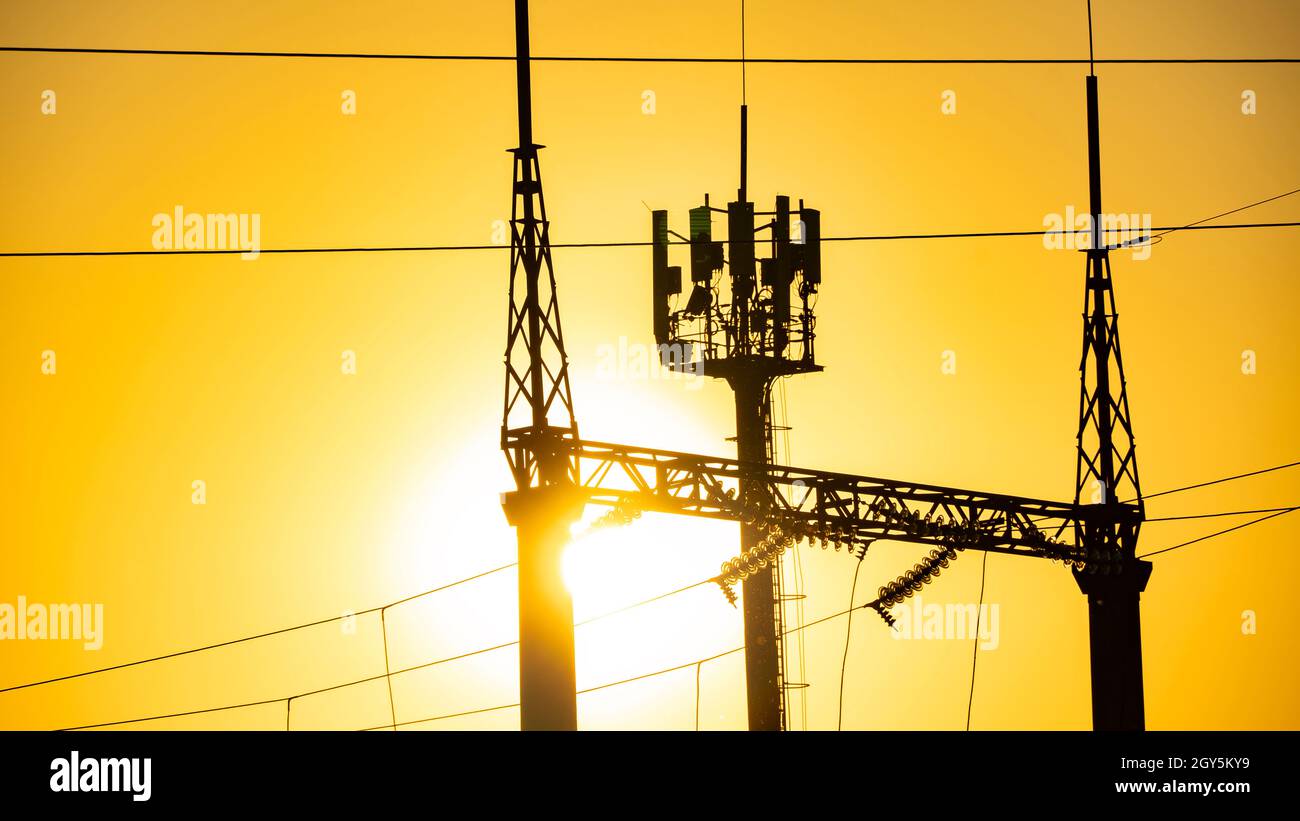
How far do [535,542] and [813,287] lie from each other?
18.6 m

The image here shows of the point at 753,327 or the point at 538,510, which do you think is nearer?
the point at 538,510

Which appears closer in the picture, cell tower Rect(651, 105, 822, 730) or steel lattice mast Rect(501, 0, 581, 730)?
steel lattice mast Rect(501, 0, 581, 730)

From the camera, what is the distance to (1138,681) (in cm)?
3083

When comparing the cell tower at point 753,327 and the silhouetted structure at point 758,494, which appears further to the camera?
the cell tower at point 753,327

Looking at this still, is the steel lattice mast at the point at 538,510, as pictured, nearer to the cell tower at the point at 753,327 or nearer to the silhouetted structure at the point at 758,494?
the silhouetted structure at the point at 758,494

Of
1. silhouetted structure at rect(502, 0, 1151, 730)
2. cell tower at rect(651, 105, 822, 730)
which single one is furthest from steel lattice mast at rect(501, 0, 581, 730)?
cell tower at rect(651, 105, 822, 730)

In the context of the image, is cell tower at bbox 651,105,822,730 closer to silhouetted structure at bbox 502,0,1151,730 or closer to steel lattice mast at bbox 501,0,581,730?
silhouetted structure at bbox 502,0,1151,730

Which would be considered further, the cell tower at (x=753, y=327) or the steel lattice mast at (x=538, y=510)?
the cell tower at (x=753, y=327)

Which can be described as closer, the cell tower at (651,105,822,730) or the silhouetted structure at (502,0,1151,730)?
the silhouetted structure at (502,0,1151,730)

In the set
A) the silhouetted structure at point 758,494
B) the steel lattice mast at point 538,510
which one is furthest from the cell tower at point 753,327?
the steel lattice mast at point 538,510
